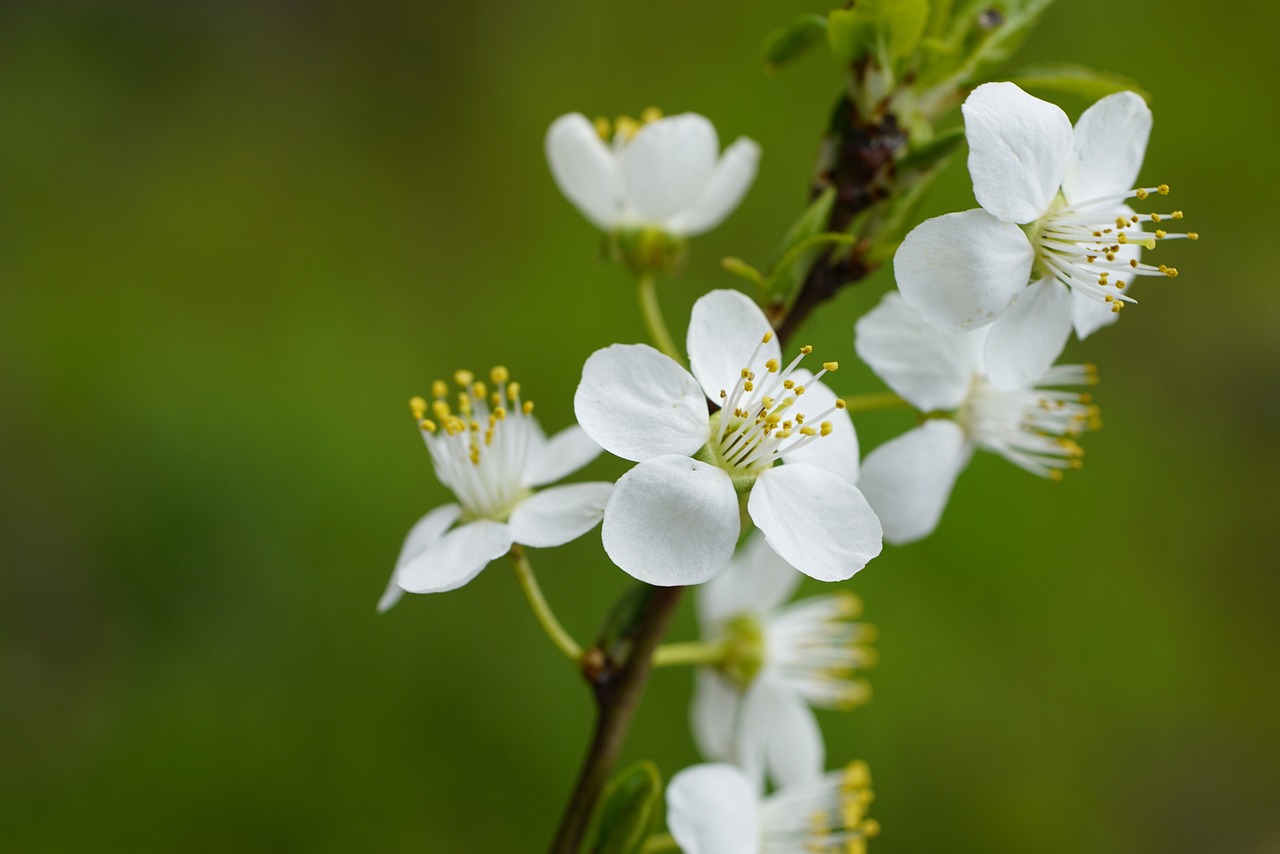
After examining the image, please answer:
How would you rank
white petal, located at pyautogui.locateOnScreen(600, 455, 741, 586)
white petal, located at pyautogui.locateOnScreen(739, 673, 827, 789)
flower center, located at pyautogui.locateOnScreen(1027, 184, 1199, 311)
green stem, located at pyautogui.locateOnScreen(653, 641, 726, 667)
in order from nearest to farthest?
white petal, located at pyautogui.locateOnScreen(600, 455, 741, 586) → flower center, located at pyautogui.locateOnScreen(1027, 184, 1199, 311) → green stem, located at pyautogui.locateOnScreen(653, 641, 726, 667) → white petal, located at pyautogui.locateOnScreen(739, 673, 827, 789)

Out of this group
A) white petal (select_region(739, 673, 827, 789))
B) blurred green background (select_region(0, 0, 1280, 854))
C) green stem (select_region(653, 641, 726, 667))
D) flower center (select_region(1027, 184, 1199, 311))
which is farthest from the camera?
blurred green background (select_region(0, 0, 1280, 854))

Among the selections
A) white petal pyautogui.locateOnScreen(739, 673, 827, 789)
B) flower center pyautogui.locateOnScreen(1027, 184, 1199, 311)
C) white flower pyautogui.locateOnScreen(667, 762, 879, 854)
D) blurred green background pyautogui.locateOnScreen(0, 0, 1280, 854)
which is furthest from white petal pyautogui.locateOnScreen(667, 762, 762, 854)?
blurred green background pyautogui.locateOnScreen(0, 0, 1280, 854)

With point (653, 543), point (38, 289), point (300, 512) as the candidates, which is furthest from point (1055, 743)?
point (38, 289)

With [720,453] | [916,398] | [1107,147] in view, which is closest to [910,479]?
[916,398]

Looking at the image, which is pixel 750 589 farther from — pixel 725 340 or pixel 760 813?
pixel 725 340

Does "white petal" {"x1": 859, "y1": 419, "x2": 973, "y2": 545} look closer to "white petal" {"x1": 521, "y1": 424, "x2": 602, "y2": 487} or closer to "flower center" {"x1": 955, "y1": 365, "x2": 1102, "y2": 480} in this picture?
"flower center" {"x1": 955, "y1": 365, "x2": 1102, "y2": 480}

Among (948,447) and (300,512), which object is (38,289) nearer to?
(300,512)
